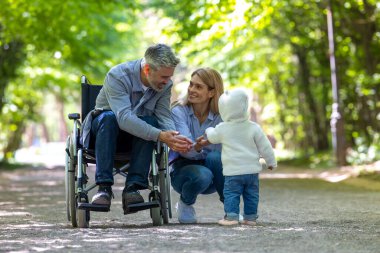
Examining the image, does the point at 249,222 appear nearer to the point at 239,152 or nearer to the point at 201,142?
the point at 239,152

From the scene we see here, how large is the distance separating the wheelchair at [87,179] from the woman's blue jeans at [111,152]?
135 mm

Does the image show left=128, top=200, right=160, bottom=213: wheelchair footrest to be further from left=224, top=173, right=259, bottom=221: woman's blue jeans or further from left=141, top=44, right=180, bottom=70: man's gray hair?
Answer: left=141, top=44, right=180, bottom=70: man's gray hair

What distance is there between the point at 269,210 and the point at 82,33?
17431 mm

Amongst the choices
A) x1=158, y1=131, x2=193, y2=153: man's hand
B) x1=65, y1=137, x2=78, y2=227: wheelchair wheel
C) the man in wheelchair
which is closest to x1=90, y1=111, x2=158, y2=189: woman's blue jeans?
the man in wheelchair

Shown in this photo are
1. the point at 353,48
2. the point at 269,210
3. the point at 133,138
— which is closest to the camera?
the point at 133,138

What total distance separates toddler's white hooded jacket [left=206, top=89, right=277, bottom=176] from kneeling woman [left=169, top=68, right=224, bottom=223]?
326 millimetres

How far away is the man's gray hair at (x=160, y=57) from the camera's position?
6320mm

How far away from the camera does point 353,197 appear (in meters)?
10.8

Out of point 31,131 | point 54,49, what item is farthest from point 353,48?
point 31,131

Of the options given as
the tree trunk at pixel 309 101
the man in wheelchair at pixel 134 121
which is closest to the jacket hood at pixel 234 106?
the man in wheelchair at pixel 134 121

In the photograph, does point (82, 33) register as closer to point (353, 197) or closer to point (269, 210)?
point (353, 197)

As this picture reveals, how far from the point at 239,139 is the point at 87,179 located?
3.96 ft

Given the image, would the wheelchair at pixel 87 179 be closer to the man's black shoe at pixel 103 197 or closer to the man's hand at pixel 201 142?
the man's black shoe at pixel 103 197

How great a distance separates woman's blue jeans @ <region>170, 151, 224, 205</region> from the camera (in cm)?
671
